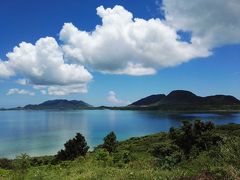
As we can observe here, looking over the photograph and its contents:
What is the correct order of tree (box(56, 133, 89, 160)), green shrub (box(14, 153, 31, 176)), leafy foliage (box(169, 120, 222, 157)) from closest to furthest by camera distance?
1. green shrub (box(14, 153, 31, 176))
2. leafy foliage (box(169, 120, 222, 157))
3. tree (box(56, 133, 89, 160))

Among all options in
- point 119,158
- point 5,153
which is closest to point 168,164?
point 119,158

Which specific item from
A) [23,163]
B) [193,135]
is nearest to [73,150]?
[193,135]

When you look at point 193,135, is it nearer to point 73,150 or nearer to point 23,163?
point 73,150

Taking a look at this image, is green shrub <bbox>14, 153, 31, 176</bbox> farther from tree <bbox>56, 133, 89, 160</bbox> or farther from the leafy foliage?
tree <bbox>56, 133, 89, 160</bbox>

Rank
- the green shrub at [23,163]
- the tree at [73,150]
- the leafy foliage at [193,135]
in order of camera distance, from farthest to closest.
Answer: the tree at [73,150] → the leafy foliage at [193,135] → the green shrub at [23,163]

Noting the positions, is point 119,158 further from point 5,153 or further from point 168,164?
point 5,153

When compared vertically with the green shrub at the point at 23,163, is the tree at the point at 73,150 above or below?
below

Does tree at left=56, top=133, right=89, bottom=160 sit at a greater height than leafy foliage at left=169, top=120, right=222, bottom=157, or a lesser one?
lesser

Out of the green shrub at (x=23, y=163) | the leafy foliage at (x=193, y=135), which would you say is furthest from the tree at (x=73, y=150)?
the green shrub at (x=23, y=163)

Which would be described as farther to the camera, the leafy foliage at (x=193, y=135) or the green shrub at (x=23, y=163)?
the leafy foliage at (x=193, y=135)

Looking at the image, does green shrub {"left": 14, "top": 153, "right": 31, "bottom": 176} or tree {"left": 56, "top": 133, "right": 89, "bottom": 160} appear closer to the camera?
green shrub {"left": 14, "top": 153, "right": 31, "bottom": 176}

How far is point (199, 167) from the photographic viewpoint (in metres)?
11.6

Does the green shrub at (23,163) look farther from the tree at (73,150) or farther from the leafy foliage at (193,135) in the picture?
the tree at (73,150)

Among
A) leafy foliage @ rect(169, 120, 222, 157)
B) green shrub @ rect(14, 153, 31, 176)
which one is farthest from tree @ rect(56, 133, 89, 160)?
green shrub @ rect(14, 153, 31, 176)
